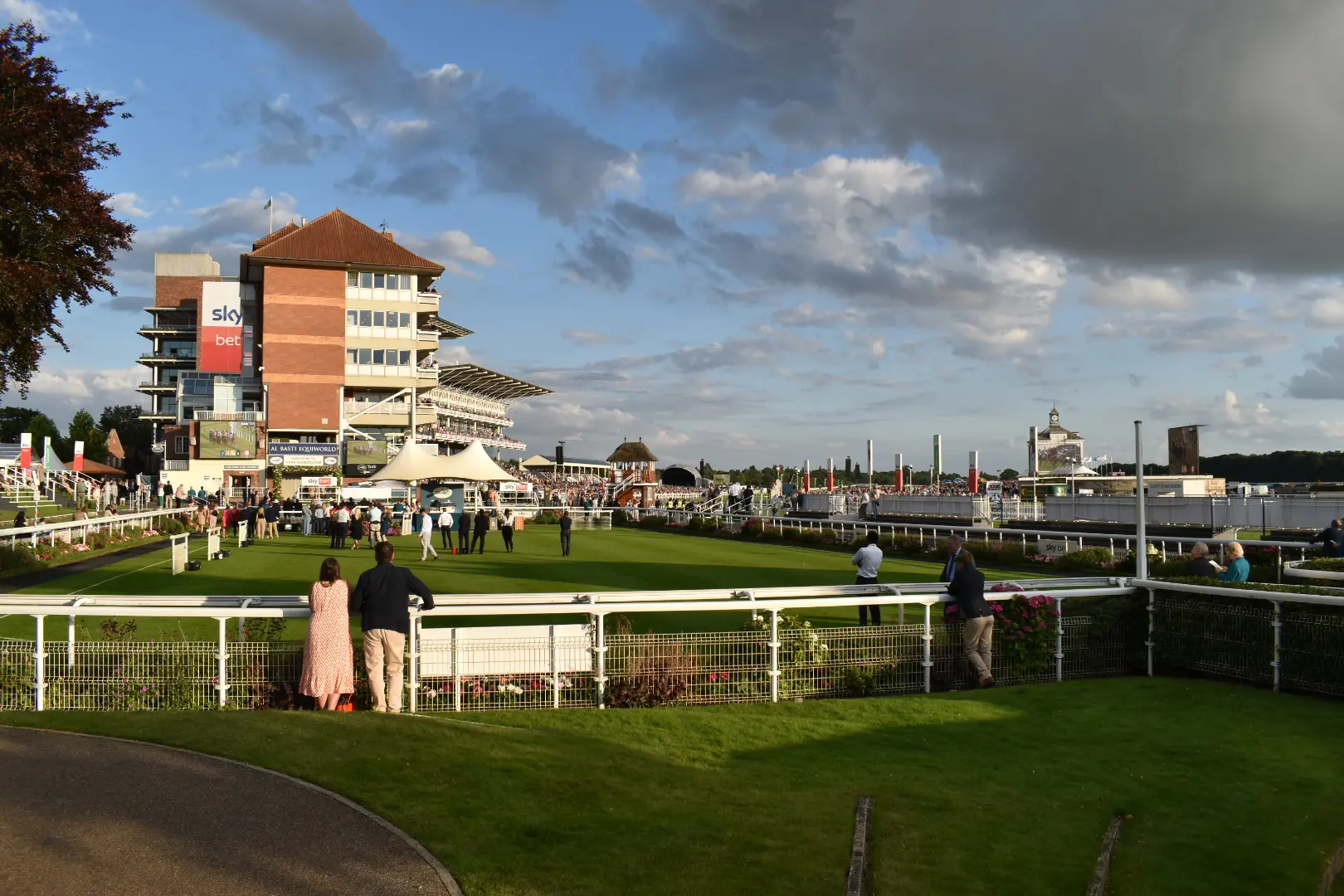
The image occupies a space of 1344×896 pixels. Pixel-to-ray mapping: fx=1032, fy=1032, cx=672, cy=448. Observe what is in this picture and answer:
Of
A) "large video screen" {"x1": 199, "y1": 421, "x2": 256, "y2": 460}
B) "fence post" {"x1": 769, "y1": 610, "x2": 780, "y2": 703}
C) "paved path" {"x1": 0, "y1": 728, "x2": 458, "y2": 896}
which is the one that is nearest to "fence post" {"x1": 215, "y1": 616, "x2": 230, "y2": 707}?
"paved path" {"x1": 0, "y1": 728, "x2": 458, "y2": 896}

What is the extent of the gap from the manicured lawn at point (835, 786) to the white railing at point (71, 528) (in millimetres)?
17196

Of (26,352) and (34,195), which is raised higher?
(34,195)

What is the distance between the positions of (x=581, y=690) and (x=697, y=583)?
1027 centimetres

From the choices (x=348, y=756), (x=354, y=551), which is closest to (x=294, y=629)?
(x=348, y=756)

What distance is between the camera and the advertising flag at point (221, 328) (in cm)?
6812

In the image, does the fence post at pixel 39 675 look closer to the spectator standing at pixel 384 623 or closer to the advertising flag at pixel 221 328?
the spectator standing at pixel 384 623

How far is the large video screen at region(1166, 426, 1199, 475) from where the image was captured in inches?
1805

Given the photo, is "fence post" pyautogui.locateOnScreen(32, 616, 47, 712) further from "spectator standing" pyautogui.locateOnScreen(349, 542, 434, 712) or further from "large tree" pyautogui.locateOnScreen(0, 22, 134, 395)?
"large tree" pyautogui.locateOnScreen(0, 22, 134, 395)

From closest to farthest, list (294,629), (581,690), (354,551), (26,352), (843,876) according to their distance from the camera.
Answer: (843,876) < (581,690) < (294,629) < (26,352) < (354,551)

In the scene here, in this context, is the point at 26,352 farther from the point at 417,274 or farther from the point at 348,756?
the point at 417,274

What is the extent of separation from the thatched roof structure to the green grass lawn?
6680 cm

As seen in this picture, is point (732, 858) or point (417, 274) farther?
point (417, 274)

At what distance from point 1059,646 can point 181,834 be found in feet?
28.7

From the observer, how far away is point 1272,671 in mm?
10188
